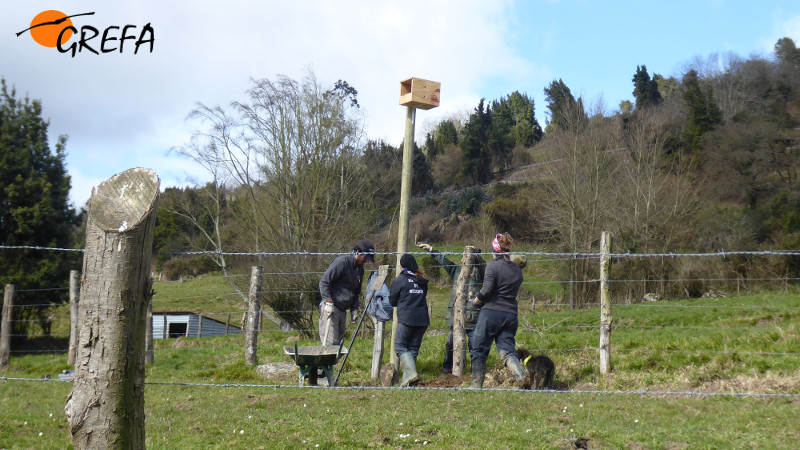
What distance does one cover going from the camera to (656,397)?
7496 millimetres

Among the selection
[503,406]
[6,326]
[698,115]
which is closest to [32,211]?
[6,326]

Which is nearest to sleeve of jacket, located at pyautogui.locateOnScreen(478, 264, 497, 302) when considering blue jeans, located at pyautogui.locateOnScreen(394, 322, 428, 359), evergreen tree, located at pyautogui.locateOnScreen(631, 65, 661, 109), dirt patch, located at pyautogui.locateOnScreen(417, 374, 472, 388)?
blue jeans, located at pyautogui.locateOnScreen(394, 322, 428, 359)

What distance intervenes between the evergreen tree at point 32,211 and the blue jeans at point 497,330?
17.9 metres

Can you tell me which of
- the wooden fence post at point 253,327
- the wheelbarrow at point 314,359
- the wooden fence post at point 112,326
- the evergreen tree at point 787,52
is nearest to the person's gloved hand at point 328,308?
the wheelbarrow at point 314,359

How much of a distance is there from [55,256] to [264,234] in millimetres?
7340

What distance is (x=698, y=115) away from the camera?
45156 mm

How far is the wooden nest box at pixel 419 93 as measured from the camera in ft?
29.9

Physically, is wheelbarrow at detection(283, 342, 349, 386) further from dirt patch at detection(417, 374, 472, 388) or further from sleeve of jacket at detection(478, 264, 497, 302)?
sleeve of jacket at detection(478, 264, 497, 302)

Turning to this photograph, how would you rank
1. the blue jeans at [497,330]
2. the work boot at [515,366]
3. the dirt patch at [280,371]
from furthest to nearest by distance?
the dirt patch at [280,371] < the blue jeans at [497,330] < the work boot at [515,366]

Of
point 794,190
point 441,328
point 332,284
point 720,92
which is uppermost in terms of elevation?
point 720,92

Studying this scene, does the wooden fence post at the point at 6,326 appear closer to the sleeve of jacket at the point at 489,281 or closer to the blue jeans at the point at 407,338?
the blue jeans at the point at 407,338

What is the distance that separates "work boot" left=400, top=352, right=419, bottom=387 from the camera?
28.2 feet

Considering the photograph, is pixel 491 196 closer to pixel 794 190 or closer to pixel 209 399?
pixel 794 190

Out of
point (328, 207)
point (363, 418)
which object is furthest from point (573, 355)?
point (328, 207)
